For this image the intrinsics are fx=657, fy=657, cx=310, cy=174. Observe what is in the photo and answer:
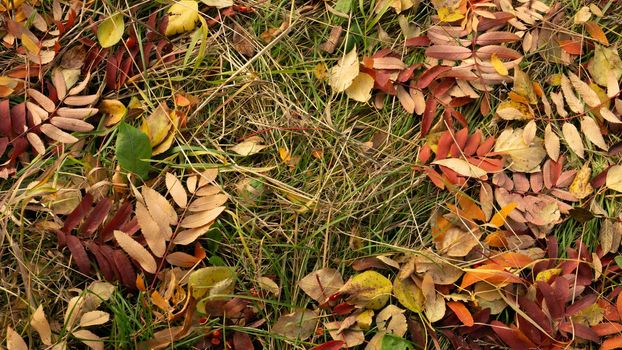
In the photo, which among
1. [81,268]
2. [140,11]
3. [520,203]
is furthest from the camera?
[140,11]

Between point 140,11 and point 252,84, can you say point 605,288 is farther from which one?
point 140,11

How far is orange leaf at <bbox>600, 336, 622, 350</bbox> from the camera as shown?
1.29 m

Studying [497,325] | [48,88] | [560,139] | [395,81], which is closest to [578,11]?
[560,139]

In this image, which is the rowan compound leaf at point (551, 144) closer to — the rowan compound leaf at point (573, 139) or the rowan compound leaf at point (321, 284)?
the rowan compound leaf at point (573, 139)

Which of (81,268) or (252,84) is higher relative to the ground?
(252,84)

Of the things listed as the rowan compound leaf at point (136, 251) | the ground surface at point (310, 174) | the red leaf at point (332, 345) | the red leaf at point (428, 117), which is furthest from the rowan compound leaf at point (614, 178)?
the rowan compound leaf at point (136, 251)

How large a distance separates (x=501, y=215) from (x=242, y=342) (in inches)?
22.9

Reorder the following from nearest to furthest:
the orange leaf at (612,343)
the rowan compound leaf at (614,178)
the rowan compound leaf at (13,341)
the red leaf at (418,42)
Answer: the rowan compound leaf at (13,341), the orange leaf at (612,343), the rowan compound leaf at (614,178), the red leaf at (418,42)

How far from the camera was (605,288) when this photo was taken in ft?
4.44

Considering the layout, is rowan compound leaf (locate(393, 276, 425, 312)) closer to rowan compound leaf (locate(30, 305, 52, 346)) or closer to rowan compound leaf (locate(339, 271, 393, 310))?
rowan compound leaf (locate(339, 271, 393, 310))

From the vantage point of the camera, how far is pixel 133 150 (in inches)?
51.9

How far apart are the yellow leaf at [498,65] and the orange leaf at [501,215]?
30 centimetres

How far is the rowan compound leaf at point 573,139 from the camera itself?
4.68 ft

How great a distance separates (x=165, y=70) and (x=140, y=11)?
165 millimetres
